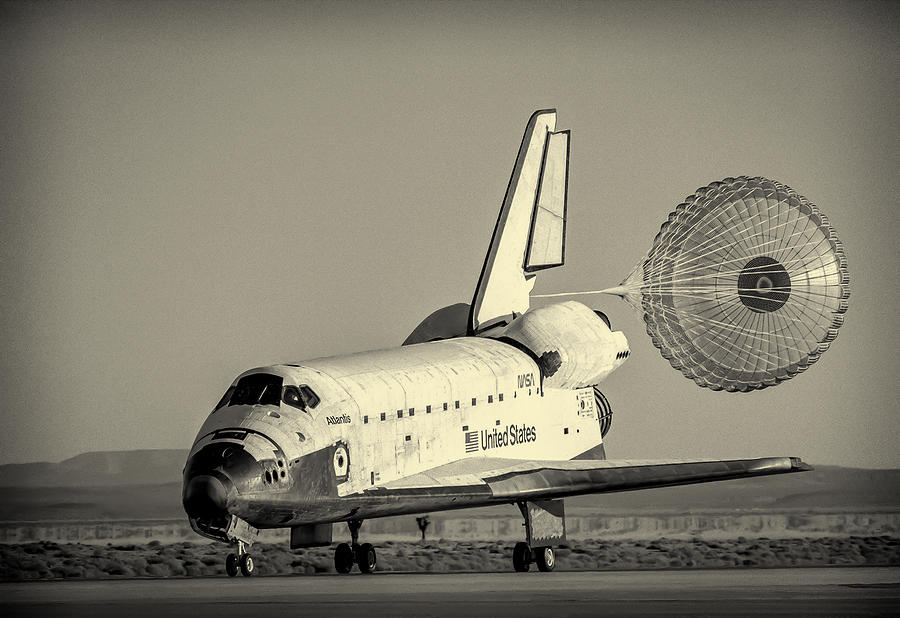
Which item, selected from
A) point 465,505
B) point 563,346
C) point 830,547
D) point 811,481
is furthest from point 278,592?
point 811,481

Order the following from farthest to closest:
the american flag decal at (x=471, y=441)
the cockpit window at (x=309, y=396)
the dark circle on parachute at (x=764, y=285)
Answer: the dark circle on parachute at (x=764, y=285)
the american flag decal at (x=471, y=441)
the cockpit window at (x=309, y=396)

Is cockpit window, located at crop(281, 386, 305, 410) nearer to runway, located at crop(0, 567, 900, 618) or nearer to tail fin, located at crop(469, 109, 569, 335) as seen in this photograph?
runway, located at crop(0, 567, 900, 618)

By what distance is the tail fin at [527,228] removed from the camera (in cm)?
2105

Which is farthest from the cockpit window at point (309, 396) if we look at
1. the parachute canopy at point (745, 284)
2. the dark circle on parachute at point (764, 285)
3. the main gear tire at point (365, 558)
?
the dark circle on parachute at point (764, 285)

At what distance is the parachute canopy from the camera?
770 inches

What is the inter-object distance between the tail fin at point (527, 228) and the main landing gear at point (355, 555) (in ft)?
11.1

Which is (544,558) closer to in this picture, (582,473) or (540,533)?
(540,533)

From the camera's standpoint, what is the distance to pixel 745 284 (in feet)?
65.4

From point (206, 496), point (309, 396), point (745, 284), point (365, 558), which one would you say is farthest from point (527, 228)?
point (206, 496)

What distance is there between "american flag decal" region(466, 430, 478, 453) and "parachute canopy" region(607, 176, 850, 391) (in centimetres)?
376

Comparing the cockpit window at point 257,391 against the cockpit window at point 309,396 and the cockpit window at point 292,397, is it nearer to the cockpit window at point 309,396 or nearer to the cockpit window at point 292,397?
the cockpit window at point 292,397

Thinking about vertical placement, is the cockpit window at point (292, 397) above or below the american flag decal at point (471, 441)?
above

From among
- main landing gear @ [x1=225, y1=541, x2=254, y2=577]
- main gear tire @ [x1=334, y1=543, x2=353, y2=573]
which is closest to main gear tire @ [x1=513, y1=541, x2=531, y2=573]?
main gear tire @ [x1=334, y1=543, x2=353, y2=573]

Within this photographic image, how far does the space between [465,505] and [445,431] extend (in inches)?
32.0
